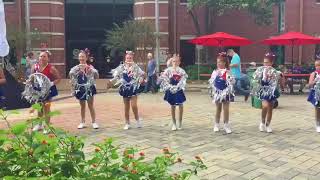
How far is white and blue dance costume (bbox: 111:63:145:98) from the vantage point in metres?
9.25

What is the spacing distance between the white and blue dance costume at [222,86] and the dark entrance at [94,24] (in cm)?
1988

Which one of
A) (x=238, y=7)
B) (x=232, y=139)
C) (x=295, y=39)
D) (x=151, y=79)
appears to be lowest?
(x=232, y=139)

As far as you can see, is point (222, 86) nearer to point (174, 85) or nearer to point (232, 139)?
point (174, 85)

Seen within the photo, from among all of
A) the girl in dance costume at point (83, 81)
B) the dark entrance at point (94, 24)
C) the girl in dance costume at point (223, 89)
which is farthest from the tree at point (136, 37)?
the girl in dance costume at point (223, 89)

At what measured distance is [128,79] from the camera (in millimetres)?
9266

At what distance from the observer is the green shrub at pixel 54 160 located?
2.70 meters

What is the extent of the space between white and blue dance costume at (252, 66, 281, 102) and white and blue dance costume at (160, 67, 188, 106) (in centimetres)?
149

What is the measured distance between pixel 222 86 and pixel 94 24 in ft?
70.1

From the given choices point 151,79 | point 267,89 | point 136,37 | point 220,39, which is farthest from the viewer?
point 136,37

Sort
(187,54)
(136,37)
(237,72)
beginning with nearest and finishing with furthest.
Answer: (237,72) < (136,37) < (187,54)

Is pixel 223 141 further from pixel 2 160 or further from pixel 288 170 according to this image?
pixel 2 160

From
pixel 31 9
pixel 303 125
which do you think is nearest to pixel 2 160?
pixel 303 125

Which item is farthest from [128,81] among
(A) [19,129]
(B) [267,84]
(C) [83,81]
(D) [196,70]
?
(D) [196,70]

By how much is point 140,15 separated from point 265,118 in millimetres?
18797
